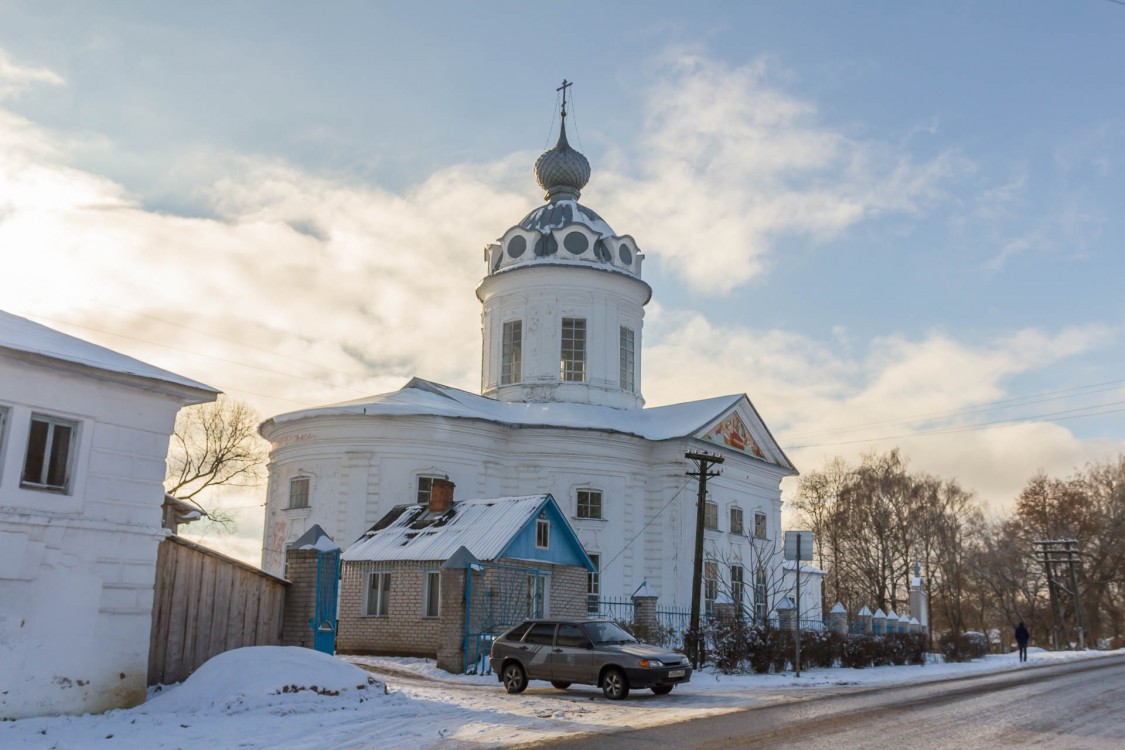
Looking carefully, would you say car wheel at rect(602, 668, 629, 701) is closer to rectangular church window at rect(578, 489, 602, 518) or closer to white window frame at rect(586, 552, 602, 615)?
white window frame at rect(586, 552, 602, 615)

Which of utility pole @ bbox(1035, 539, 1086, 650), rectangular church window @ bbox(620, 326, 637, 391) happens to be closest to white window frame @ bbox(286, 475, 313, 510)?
rectangular church window @ bbox(620, 326, 637, 391)

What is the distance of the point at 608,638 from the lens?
16.5m

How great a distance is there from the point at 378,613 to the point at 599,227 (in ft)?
60.0

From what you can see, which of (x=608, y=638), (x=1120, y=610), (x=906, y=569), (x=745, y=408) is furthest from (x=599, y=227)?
(x=1120, y=610)

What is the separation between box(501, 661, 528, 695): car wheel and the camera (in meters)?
16.6

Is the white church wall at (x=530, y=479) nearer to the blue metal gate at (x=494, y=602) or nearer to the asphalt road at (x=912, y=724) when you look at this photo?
the blue metal gate at (x=494, y=602)

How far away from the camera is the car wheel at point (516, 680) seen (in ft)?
54.6

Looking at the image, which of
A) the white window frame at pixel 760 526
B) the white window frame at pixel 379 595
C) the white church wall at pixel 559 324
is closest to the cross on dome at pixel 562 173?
the white church wall at pixel 559 324

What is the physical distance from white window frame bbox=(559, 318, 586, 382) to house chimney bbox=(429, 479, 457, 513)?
10.8 metres

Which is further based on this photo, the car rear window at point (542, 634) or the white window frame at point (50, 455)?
the car rear window at point (542, 634)

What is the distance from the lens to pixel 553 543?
23172 millimetres

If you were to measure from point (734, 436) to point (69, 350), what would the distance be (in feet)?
83.3

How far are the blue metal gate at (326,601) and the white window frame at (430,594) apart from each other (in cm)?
557

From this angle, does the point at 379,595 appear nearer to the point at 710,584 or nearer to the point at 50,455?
the point at 50,455
